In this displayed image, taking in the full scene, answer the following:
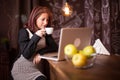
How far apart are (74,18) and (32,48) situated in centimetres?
177

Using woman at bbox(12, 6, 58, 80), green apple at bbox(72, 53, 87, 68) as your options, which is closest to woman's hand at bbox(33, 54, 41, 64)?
woman at bbox(12, 6, 58, 80)

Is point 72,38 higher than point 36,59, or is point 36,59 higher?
point 72,38

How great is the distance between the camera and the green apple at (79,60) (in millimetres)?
1326

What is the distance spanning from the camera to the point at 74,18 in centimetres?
354

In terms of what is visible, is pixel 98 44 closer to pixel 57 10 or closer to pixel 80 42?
pixel 80 42

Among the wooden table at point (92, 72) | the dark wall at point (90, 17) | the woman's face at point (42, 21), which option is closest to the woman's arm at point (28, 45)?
the woman's face at point (42, 21)

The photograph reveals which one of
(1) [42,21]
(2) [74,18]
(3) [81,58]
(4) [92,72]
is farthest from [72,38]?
(2) [74,18]

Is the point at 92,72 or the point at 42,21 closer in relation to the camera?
the point at 92,72

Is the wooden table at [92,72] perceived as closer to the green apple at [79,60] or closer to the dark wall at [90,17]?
the green apple at [79,60]

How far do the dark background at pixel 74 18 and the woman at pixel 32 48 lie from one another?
112 centimetres

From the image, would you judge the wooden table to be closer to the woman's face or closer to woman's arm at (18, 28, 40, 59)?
woman's arm at (18, 28, 40, 59)

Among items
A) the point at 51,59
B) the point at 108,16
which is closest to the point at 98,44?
the point at 51,59

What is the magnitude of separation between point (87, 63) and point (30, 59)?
75 cm

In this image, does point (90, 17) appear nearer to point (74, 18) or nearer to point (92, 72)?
point (74, 18)
